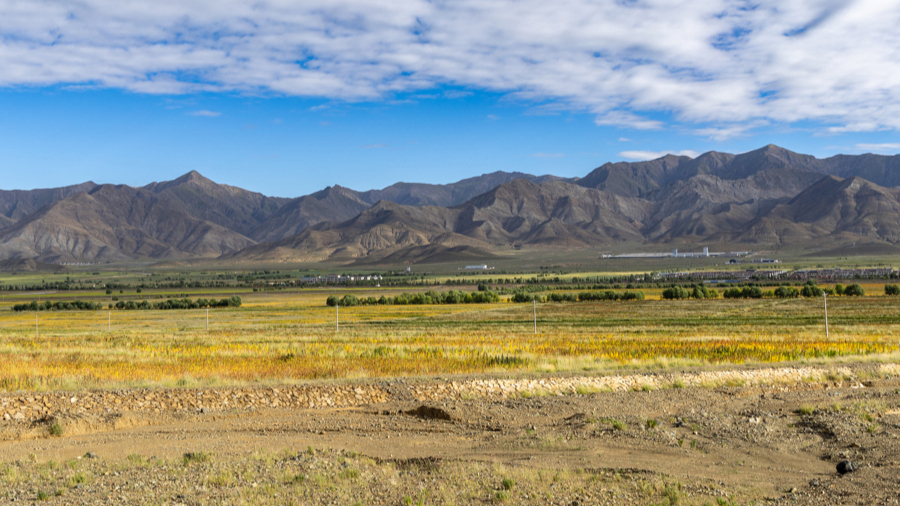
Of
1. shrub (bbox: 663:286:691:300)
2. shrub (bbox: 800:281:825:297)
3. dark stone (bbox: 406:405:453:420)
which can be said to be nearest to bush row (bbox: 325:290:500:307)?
shrub (bbox: 663:286:691:300)

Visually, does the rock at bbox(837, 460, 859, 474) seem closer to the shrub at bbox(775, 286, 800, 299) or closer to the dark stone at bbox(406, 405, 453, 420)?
the dark stone at bbox(406, 405, 453, 420)

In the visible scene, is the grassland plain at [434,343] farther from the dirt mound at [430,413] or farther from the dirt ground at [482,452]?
the dirt mound at [430,413]

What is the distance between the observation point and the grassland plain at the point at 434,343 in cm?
2203

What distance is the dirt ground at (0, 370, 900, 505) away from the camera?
30.5ft

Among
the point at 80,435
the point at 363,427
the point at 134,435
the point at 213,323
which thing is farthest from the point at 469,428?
the point at 213,323

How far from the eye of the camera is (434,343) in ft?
110

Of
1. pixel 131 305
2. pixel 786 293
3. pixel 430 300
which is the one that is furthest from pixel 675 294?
pixel 131 305

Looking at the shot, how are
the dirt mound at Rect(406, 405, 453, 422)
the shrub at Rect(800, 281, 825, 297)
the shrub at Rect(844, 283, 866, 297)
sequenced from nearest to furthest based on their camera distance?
the dirt mound at Rect(406, 405, 453, 422) → the shrub at Rect(844, 283, 866, 297) → the shrub at Rect(800, 281, 825, 297)

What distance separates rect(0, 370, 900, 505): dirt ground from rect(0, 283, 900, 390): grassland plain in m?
5.49

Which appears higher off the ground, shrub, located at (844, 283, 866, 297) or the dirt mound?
the dirt mound

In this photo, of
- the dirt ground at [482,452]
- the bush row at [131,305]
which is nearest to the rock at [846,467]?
the dirt ground at [482,452]

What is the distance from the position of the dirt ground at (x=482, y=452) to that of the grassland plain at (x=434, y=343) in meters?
5.49

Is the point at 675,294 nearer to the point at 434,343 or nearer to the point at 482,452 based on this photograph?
the point at 434,343

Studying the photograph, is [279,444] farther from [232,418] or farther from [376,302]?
[376,302]
